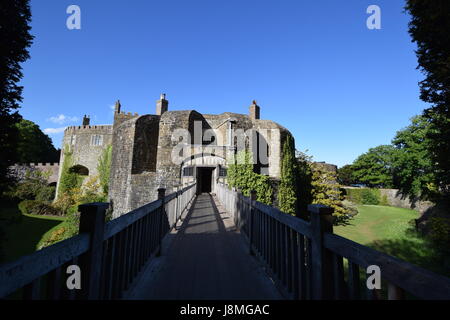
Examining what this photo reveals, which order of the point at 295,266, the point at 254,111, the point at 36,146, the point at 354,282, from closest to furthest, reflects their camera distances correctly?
the point at 354,282, the point at 295,266, the point at 254,111, the point at 36,146

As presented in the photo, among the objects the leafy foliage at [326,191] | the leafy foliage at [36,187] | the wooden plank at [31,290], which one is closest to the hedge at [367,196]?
the leafy foliage at [326,191]

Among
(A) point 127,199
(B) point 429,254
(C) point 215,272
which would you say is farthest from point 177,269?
(A) point 127,199

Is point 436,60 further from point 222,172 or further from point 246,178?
point 222,172

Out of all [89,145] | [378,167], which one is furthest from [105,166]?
[378,167]

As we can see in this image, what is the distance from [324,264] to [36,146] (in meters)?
53.3

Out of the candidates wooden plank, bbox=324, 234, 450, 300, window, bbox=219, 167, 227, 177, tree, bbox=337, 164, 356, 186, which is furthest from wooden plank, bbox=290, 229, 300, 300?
tree, bbox=337, 164, 356, 186

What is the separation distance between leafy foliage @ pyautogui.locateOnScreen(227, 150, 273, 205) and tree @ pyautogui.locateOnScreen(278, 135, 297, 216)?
2.08 metres

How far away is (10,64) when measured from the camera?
7625mm

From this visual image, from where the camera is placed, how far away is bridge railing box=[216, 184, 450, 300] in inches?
43.3

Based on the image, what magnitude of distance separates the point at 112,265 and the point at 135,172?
2268 cm

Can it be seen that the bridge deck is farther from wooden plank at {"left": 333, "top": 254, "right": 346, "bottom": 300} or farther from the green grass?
the green grass

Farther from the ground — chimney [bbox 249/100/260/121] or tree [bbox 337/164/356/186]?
chimney [bbox 249/100/260/121]

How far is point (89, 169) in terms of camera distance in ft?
112

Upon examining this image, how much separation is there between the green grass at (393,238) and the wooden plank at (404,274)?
487 inches
